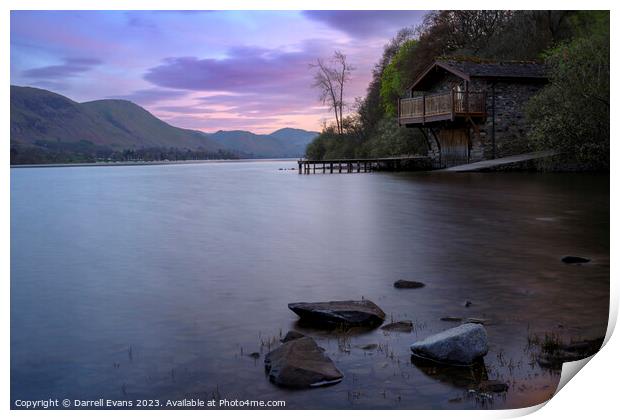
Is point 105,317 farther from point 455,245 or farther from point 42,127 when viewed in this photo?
point 42,127

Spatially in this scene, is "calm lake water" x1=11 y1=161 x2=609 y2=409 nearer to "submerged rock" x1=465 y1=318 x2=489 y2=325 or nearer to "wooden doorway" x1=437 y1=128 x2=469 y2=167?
"submerged rock" x1=465 y1=318 x2=489 y2=325

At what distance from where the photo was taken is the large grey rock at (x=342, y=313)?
6.22 metres

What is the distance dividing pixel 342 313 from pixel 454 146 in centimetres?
3016

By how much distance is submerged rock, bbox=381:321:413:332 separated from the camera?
614cm

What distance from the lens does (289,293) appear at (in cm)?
803

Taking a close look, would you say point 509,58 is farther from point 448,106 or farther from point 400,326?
point 400,326

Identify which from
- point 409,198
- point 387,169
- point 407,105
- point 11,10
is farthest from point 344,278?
point 387,169

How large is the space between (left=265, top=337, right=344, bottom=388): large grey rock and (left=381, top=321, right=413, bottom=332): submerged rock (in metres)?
1.11

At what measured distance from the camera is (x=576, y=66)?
16750 mm

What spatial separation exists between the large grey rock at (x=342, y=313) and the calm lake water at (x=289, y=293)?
18cm

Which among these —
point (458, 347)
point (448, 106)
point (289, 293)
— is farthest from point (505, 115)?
point (458, 347)

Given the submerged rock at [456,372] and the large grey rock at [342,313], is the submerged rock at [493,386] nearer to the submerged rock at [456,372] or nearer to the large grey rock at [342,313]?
the submerged rock at [456,372]

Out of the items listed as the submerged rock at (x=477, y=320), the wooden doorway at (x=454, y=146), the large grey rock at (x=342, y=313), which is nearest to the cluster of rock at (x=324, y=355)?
the large grey rock at (x=342, y=313)

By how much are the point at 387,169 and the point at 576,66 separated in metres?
24.9
